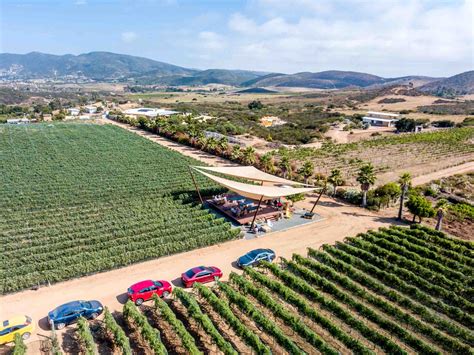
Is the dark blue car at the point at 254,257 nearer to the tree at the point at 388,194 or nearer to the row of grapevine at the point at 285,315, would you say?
the row of grapevine at the point at 285,315

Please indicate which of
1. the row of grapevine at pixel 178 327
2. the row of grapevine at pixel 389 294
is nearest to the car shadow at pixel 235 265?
the row of grapevine at pixel 389 294

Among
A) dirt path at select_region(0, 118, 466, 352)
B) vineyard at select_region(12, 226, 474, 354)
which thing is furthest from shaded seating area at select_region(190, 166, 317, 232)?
vineyard at select_region(12, 226, 474, 354)

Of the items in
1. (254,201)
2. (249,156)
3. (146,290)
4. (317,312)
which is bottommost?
(146,290)

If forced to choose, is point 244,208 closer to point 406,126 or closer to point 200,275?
point 200,275

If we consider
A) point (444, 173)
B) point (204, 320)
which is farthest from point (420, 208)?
point (204, 320)

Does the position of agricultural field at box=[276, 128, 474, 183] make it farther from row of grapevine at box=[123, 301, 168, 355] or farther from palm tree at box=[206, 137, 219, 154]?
row of grapevine at box=[123, 301, 168, 355]

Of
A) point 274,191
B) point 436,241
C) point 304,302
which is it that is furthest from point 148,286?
point 436,241

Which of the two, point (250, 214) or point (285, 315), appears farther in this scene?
point (250, 214)
